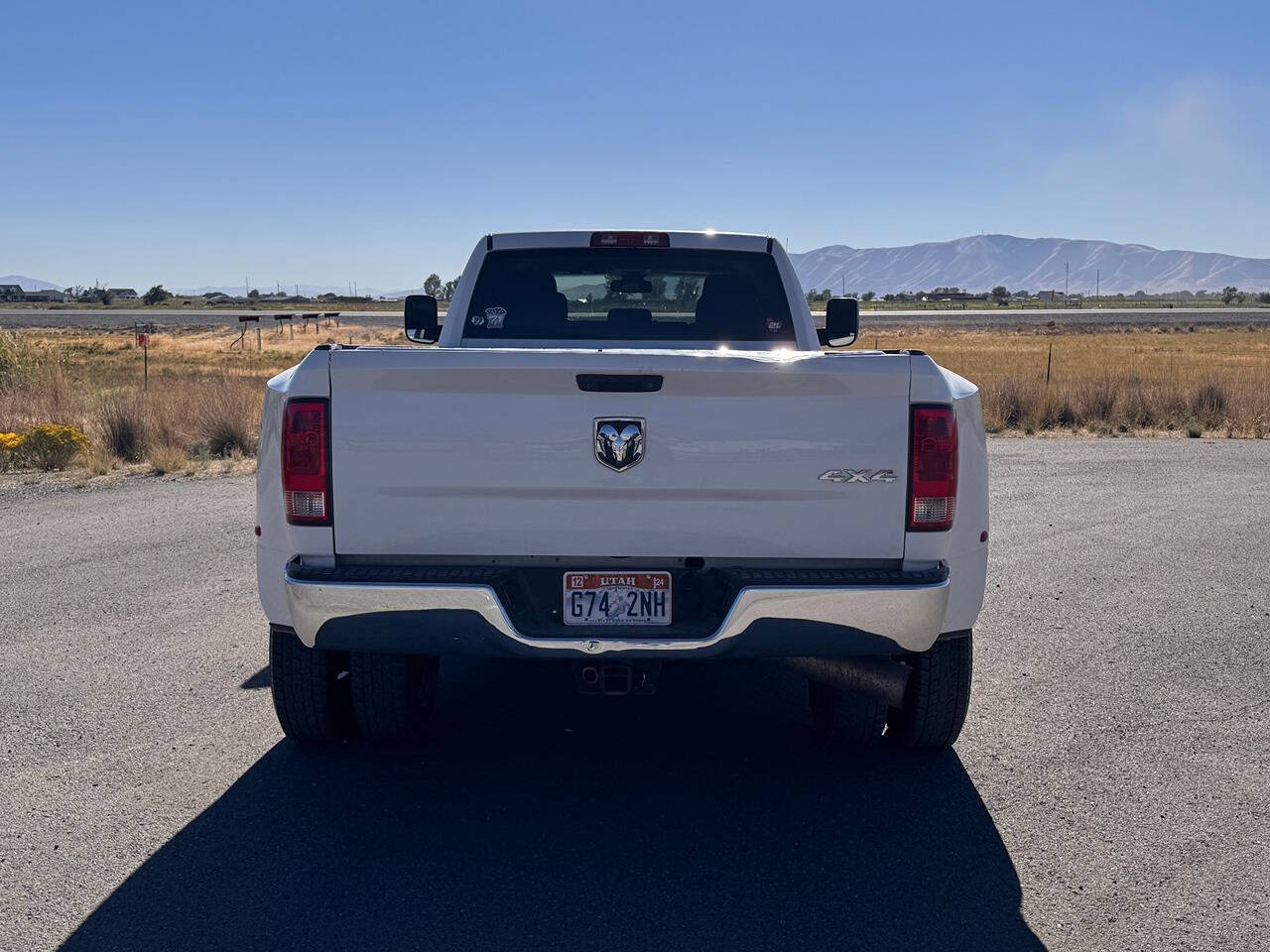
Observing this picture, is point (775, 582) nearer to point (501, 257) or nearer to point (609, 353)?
point (609, 353)

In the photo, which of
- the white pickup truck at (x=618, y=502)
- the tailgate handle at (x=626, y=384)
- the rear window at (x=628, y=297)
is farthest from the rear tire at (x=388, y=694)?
the rear window at (x=628, y=297)

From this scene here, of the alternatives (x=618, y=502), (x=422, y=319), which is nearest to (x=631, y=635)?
(x=618, y=502)

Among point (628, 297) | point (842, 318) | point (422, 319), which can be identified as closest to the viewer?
point (628, 297)

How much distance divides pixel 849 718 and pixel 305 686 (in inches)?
82.2

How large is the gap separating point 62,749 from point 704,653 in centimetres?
270

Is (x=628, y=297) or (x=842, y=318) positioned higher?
(x=628, y=297)

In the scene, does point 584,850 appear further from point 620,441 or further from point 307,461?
point 307,461

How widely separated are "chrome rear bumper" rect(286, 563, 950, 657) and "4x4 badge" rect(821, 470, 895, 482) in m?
0.33

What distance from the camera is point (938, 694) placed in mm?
4496

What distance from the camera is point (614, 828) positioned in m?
4.05

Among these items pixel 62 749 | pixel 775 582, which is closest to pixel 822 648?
pixel 775 582

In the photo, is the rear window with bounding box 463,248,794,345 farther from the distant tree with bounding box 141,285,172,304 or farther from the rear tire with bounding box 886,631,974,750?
the distant tree with bounding box 141,285,172,304

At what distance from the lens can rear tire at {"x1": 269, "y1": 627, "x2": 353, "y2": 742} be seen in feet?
14.6

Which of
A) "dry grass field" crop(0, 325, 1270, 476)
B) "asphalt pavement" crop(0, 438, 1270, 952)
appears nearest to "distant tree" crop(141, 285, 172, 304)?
"dry grass field" crop(0, 325, 1270, 476)
